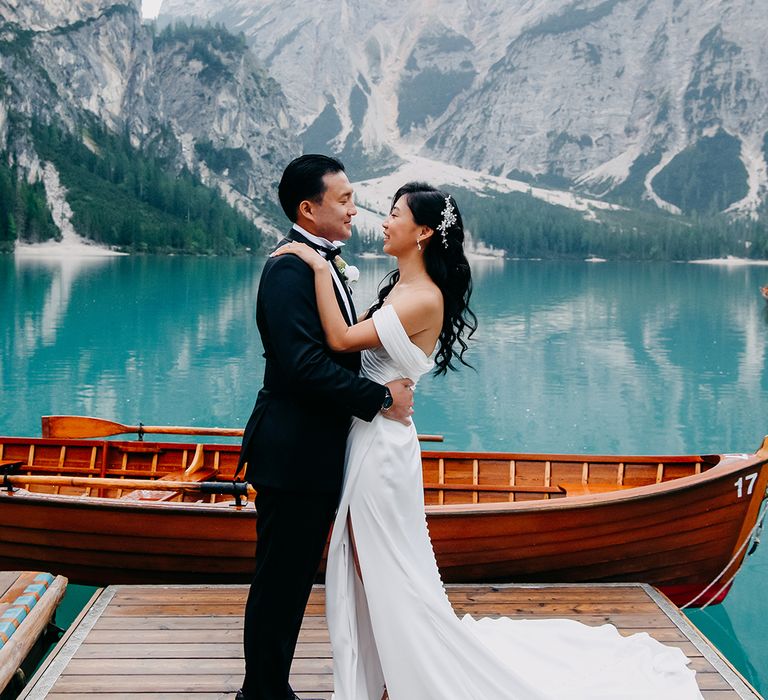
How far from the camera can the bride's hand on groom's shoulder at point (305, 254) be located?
3184 mm

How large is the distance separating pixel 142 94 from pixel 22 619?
161 m

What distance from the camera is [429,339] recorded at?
348 centimetres

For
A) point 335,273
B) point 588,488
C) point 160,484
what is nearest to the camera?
point 335,273

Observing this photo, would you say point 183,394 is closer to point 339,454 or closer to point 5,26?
point 339,454

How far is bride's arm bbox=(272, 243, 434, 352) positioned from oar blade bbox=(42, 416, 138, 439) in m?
5.29

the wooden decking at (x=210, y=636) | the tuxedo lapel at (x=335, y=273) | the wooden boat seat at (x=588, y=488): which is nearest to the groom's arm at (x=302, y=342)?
the tuxedo lapel at (x=335, y=273)

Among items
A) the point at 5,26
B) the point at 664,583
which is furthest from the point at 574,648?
the point at 5,26

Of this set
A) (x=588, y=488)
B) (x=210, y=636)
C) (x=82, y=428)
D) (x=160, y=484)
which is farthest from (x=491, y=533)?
(x=82, y=428)

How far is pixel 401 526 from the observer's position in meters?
3.43

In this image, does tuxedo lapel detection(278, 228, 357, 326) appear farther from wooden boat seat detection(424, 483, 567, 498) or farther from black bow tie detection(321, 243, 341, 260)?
wooden boat seat detection(424, 483, 567, 498)

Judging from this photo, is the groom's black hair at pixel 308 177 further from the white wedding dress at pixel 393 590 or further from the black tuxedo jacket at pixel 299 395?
the white wedding dress at pixel 393 590

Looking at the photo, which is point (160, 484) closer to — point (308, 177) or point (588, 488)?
point (308, 177)

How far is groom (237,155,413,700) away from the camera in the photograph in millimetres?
3162

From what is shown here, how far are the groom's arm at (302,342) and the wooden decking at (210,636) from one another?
1.86m
